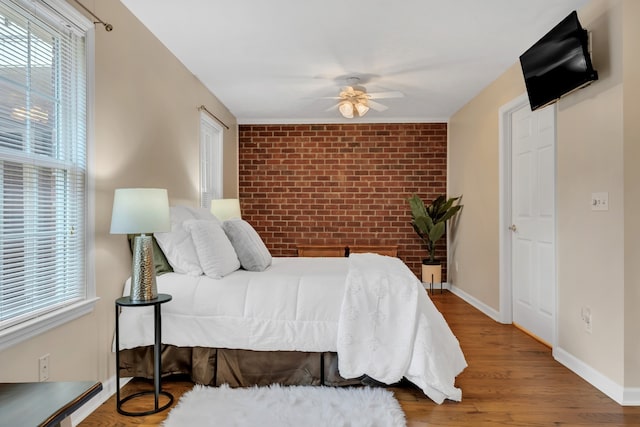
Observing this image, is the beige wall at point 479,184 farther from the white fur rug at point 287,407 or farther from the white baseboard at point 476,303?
the white fur rug at point 287,407

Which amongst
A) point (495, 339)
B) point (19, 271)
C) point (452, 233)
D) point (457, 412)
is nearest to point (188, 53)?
point (19, 271)

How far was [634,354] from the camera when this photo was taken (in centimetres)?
241

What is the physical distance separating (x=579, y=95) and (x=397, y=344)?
82.5 inches

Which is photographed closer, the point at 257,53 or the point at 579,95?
the point at 579,95

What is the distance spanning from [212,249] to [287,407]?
3.68ft

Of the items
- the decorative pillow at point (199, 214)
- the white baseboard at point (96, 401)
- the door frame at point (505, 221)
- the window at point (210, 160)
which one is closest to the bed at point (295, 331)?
the white baseboard at point (96, 401)

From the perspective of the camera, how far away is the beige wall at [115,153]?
2.13m

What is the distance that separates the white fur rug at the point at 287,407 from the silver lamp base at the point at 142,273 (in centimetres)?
65

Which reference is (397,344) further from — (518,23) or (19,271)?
(518,23)

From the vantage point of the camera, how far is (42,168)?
2047 mm

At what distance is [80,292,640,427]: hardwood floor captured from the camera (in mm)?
2227

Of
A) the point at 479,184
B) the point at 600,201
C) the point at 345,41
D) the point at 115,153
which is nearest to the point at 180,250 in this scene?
the point at 115,153

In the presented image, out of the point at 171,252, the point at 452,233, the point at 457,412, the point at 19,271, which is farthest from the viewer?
the point at 452,233

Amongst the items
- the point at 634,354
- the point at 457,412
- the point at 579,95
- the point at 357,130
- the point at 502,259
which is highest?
the point at 357,130
